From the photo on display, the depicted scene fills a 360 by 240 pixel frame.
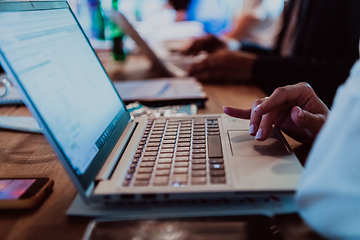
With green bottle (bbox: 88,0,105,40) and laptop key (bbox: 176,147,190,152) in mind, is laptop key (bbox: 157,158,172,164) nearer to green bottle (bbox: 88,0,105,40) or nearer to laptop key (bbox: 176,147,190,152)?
laptop key (bbox: 176,147,190,152)

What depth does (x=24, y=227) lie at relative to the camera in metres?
0.31

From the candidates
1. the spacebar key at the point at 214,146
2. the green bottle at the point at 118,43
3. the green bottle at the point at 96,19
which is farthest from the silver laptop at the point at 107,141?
the green bottle at the point at 96,19

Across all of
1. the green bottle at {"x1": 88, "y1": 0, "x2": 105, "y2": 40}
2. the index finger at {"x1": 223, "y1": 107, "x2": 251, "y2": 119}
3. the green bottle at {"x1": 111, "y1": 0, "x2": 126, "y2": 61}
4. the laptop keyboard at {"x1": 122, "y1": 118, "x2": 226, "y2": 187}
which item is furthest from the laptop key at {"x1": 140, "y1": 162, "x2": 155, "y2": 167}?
the green bottle at {"x1": 88, "y1": 0, "x2": 105, "y2": 40}

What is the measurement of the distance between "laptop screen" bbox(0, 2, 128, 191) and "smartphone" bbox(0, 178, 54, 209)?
0.09 metres

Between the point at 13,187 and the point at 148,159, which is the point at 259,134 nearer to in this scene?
the point at 148,159

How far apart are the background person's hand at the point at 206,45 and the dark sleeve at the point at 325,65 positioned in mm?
531

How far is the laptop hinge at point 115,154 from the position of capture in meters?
0.34

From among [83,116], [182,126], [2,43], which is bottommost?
[182,126]

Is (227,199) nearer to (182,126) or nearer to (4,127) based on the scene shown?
(182,126)

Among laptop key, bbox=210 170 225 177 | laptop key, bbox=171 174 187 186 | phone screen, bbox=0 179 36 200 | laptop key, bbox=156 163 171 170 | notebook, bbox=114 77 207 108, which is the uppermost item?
phone screen, bbox=0 179 36 200

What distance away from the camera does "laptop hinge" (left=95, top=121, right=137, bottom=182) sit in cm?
34

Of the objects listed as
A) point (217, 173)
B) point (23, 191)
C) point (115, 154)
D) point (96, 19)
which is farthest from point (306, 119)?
point (96, 19)

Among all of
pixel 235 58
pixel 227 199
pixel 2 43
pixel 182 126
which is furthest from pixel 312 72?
pixel 2 43

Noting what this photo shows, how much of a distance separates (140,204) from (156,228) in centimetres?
5
